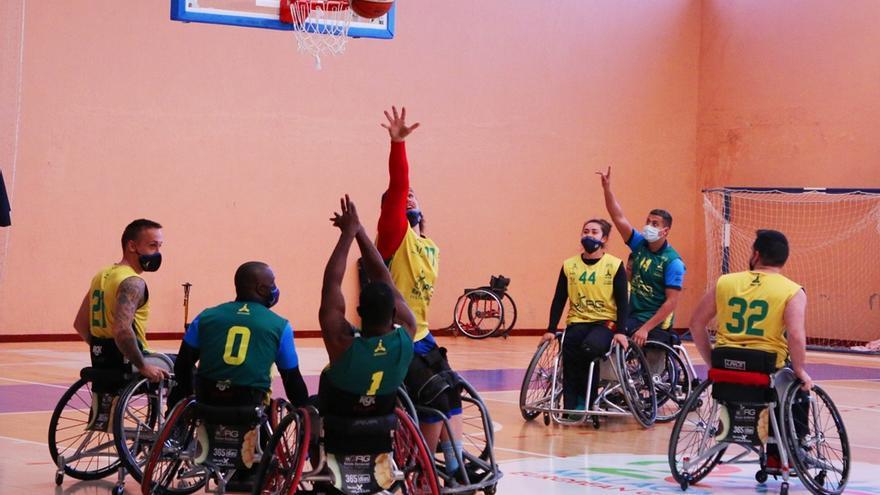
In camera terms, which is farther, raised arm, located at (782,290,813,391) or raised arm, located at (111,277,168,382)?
raised arm, located at (782,290,813,391)

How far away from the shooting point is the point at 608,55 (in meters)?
18.1

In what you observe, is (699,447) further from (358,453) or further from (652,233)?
(652,233)

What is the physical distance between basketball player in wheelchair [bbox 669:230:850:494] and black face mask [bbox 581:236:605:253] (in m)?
2.41

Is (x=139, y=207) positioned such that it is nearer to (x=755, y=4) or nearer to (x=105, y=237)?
(x=105, y=237)

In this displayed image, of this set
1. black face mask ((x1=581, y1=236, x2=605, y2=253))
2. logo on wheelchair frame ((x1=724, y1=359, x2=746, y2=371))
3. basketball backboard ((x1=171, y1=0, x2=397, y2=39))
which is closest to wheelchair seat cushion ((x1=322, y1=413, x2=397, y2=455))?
logo on wheelchair frame ((x1=724, y1=359, x2=746, y2=371))

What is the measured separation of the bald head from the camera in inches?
205

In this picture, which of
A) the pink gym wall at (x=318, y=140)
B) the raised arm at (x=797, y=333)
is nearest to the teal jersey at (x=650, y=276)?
the raised arm at (x=797, y=333)

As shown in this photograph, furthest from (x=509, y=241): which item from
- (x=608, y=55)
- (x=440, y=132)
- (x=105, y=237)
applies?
(x=105, y=237)

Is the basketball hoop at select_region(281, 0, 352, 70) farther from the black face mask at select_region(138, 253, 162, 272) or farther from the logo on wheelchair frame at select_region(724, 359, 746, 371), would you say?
the logo on wheelchair frame at select_region(724, 359, 746, 371)

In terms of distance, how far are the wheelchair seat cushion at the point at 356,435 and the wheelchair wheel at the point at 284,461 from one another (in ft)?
0.28

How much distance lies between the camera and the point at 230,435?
5.11 metres

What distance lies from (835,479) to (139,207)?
974 cm

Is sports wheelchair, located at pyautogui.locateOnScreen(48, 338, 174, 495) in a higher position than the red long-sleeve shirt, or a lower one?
lower

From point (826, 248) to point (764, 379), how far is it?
458 inches
